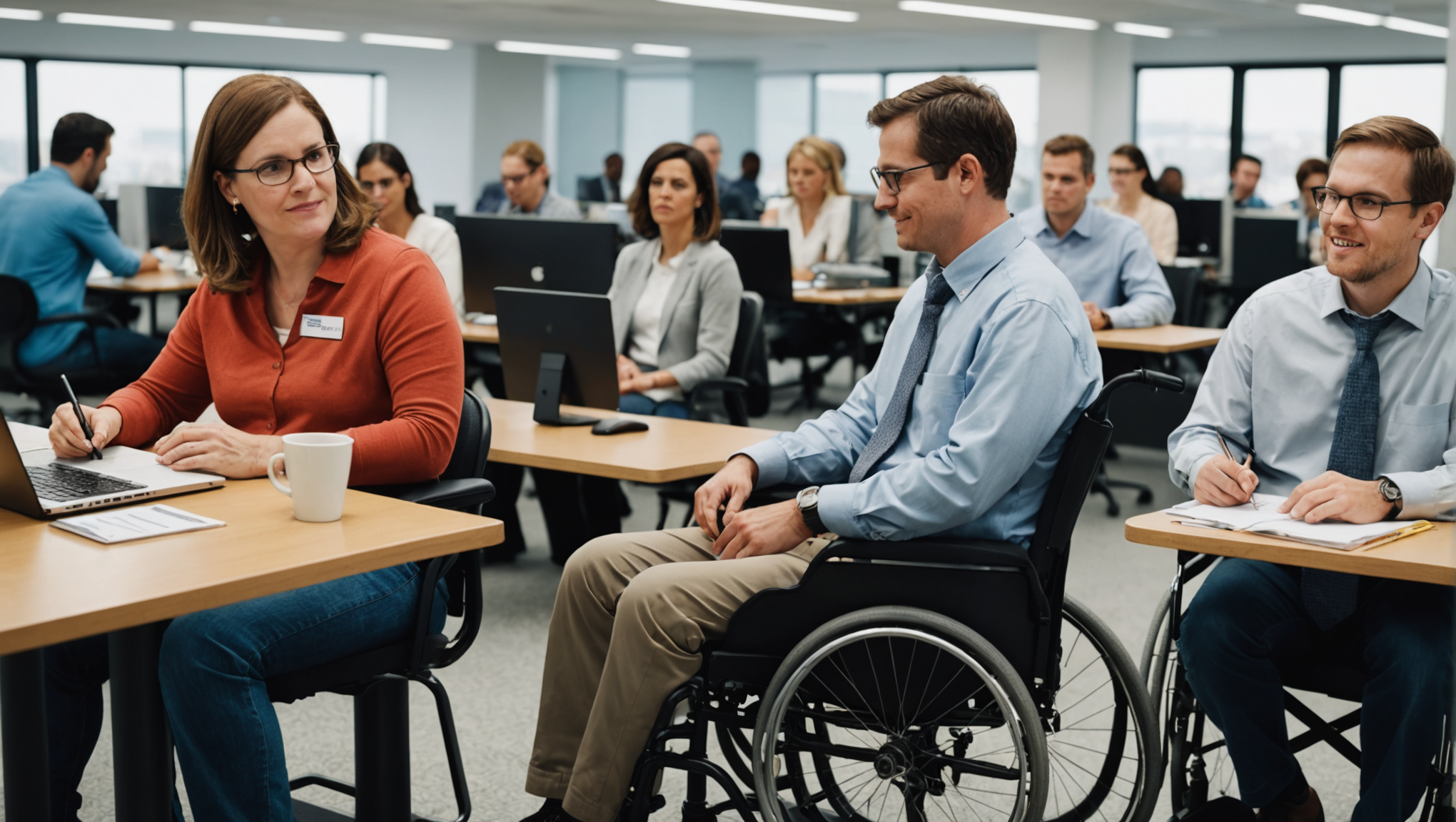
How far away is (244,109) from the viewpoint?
Answer: 6.29ft

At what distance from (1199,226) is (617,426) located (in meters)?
6.39

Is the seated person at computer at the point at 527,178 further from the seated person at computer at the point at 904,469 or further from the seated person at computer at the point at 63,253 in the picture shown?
the seated person at computer at the point at 904,469

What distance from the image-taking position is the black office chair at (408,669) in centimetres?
181

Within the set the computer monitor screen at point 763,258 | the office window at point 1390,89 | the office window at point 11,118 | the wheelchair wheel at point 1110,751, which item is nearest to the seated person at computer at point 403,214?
the computer monitor screen at point 763,258

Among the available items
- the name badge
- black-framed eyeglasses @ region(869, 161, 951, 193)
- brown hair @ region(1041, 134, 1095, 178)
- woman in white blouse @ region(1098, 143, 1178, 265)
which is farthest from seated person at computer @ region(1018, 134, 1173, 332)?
the name badge

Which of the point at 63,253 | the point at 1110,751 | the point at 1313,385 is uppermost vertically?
the point at 63,253

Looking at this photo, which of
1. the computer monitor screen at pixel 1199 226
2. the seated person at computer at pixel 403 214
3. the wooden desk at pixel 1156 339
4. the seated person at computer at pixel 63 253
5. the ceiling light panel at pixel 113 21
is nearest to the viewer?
the wooden desk at pixel 1156 339

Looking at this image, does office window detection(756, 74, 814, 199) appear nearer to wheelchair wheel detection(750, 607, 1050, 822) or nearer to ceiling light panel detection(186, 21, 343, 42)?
ceiling light panel detection(186, 21, 343, 42)

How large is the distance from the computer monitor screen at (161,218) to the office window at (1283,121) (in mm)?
10812

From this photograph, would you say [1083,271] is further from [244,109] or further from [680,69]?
[680,69]

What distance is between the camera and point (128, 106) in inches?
582

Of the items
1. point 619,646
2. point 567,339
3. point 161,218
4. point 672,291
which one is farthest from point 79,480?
point 161,218

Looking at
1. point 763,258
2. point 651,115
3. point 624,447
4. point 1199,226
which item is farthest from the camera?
point 651,115

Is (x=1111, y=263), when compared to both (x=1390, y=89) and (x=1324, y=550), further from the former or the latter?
(x=1390, y=89)
